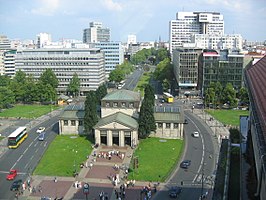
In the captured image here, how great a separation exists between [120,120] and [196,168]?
1538 cm

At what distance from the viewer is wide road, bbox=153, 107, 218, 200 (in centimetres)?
3662

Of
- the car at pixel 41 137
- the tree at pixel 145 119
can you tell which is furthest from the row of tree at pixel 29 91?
the tree at pixel 145 119

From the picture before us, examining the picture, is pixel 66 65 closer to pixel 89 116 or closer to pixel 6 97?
pixel 6 97

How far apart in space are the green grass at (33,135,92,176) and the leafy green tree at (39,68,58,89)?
132 ft

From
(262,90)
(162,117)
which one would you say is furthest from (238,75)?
(262,90)

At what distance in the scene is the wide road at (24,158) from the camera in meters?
39.0

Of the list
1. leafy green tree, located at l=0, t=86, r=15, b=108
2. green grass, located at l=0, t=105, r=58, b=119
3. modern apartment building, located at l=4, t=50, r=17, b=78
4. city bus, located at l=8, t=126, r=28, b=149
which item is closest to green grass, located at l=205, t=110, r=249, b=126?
city bus, located at l=8, t=126, r=28, b=149

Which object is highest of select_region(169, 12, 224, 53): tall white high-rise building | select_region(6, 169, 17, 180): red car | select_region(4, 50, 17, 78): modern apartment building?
select_region(169, 12, 224, 53): tall white high-rise building

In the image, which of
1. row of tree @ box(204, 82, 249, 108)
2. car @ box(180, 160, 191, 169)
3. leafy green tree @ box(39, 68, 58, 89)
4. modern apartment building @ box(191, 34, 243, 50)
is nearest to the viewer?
car @ box(180, 160, 191, 169)

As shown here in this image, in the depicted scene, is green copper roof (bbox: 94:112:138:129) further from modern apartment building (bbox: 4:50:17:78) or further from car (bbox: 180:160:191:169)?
modern apartment building (bbox: 4:50:17:78)

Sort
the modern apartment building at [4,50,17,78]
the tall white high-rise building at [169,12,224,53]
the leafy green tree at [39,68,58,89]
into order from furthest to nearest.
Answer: the tall white high-rise building at [169,12,224,53] < the modern apartment building at [4,50,17,78] < the leafy green tree at [39,68,58,89]

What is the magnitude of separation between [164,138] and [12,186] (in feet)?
90.7

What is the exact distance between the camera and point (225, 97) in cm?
8200

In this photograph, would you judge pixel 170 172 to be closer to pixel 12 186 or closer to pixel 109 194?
pixel 109 194
